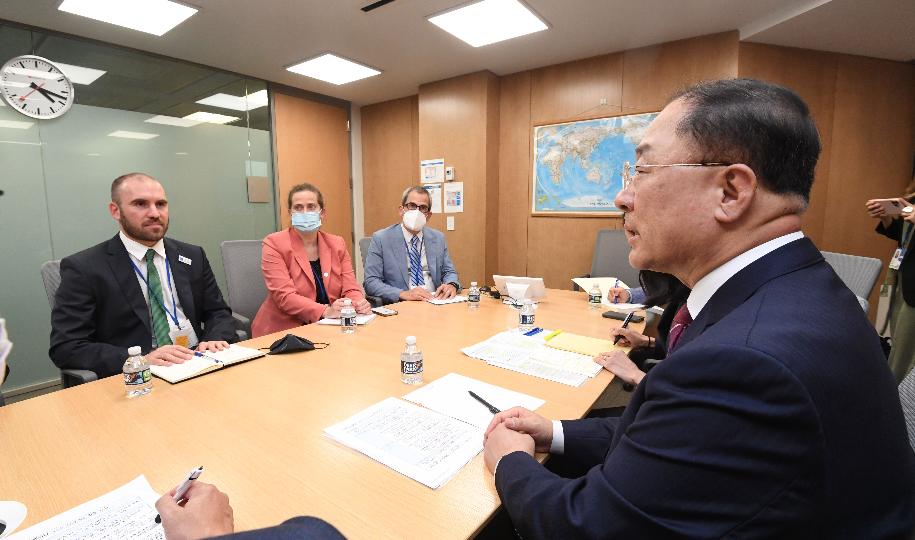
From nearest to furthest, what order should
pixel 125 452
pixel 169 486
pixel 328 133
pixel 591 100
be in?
pixel 169 486, pixel 125 452, pixel 591 100, pixel 328 133

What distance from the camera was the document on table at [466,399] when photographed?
1.15 metres

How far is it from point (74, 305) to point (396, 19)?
2.76 m

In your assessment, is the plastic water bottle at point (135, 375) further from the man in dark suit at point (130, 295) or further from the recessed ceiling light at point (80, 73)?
the recessed ceiling light at point (80, 73)

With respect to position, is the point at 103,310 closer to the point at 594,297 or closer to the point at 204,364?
the point at 204,364

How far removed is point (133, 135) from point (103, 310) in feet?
8.68

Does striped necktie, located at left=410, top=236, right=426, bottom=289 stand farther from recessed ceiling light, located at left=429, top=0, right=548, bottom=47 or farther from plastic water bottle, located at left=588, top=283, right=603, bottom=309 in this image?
recessed ceiling light, located at left=429, top=0, right=548, bottom=47

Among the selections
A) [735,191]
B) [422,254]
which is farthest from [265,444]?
[422,254]

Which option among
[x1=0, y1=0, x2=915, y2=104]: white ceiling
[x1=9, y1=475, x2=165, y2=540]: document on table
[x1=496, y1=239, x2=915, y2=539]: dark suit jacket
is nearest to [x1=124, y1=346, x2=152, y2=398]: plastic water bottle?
[x1=9, y1=475, x2=165, y2=540]: document on table

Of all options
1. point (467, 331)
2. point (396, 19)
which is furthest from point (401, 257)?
point (396, 19)

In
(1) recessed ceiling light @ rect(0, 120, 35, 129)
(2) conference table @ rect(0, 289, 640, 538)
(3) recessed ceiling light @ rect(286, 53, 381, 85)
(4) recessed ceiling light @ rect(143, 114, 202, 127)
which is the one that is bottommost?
(2) conference table @ rect(0, 289, 640, 538)

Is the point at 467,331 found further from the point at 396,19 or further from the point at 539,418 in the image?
the point at 396,19

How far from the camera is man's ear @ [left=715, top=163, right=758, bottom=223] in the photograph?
72cm

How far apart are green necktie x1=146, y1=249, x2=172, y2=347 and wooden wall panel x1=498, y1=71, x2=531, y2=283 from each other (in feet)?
10.7

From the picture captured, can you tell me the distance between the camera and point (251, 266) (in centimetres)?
286
